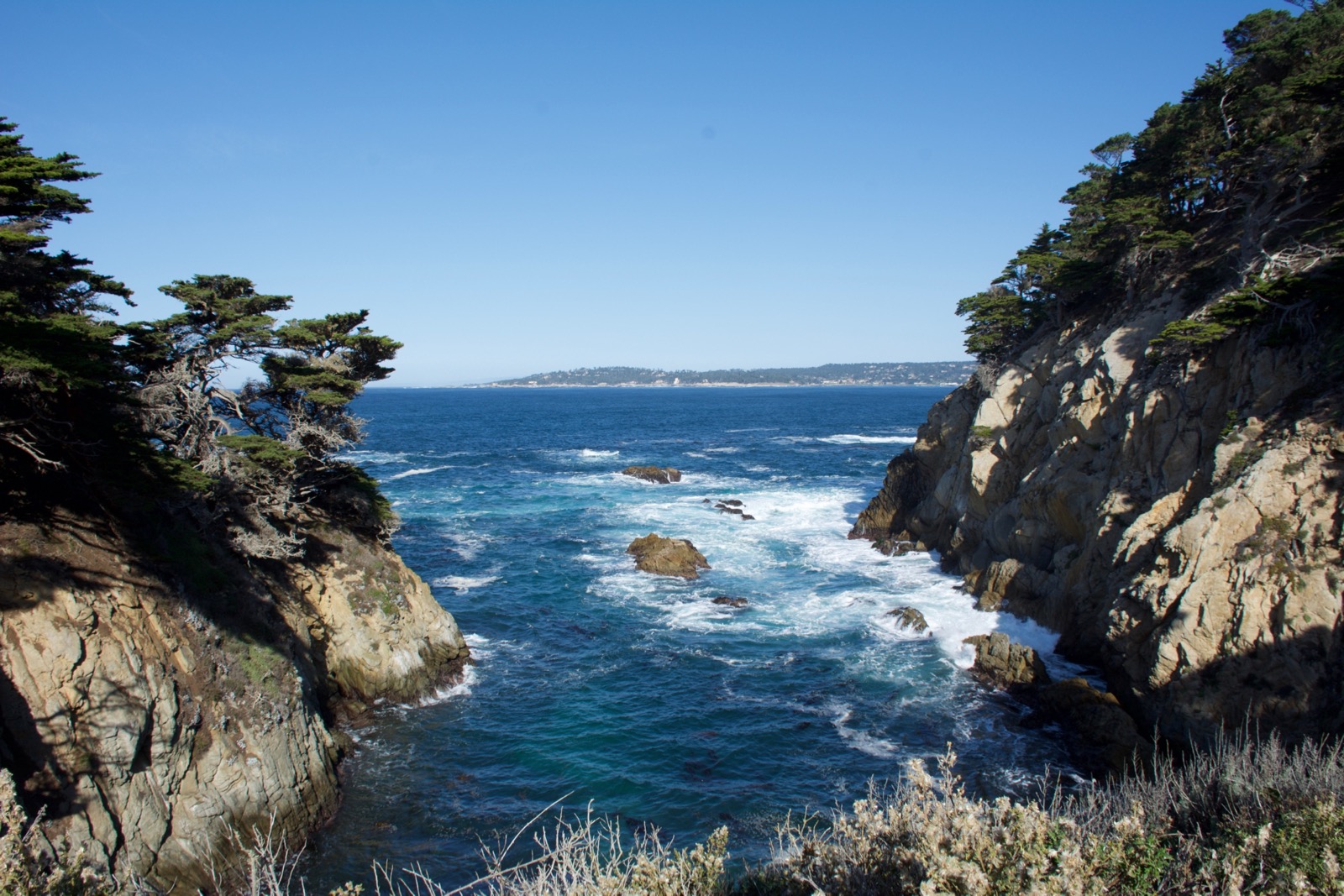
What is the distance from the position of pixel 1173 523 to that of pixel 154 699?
23.6 meters

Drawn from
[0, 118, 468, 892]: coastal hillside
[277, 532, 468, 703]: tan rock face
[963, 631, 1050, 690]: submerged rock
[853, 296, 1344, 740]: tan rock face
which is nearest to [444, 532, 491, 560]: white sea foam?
[277, 532, 468, 703]: tan rock face

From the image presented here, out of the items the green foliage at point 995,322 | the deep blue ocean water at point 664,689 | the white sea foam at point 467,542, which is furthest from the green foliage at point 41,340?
the green foliage at point 995,322

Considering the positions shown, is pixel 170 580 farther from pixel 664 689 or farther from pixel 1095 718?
pixel 1095 718

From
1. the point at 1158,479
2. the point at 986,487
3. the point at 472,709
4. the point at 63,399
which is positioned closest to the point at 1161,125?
the point at 986,487

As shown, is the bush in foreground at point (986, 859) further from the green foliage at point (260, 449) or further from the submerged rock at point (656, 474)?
the submerged rock at point (656, 474)

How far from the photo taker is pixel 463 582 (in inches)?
1266

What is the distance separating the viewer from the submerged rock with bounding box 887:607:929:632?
2608 cm

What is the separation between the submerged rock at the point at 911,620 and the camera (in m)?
26.1

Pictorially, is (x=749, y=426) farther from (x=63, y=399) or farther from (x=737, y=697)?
(x=63, y=399)

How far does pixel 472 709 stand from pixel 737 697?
759 centimetres

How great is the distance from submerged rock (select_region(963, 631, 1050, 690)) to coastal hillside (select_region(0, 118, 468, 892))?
16.6 metres

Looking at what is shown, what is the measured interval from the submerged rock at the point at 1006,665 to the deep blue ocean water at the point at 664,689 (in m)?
0.64

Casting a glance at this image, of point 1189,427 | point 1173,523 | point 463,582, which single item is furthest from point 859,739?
point 463,582

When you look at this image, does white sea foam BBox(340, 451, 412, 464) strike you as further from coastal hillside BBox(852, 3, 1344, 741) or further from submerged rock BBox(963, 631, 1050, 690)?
submerged rock BBox(963, 631, 1050, 690)
